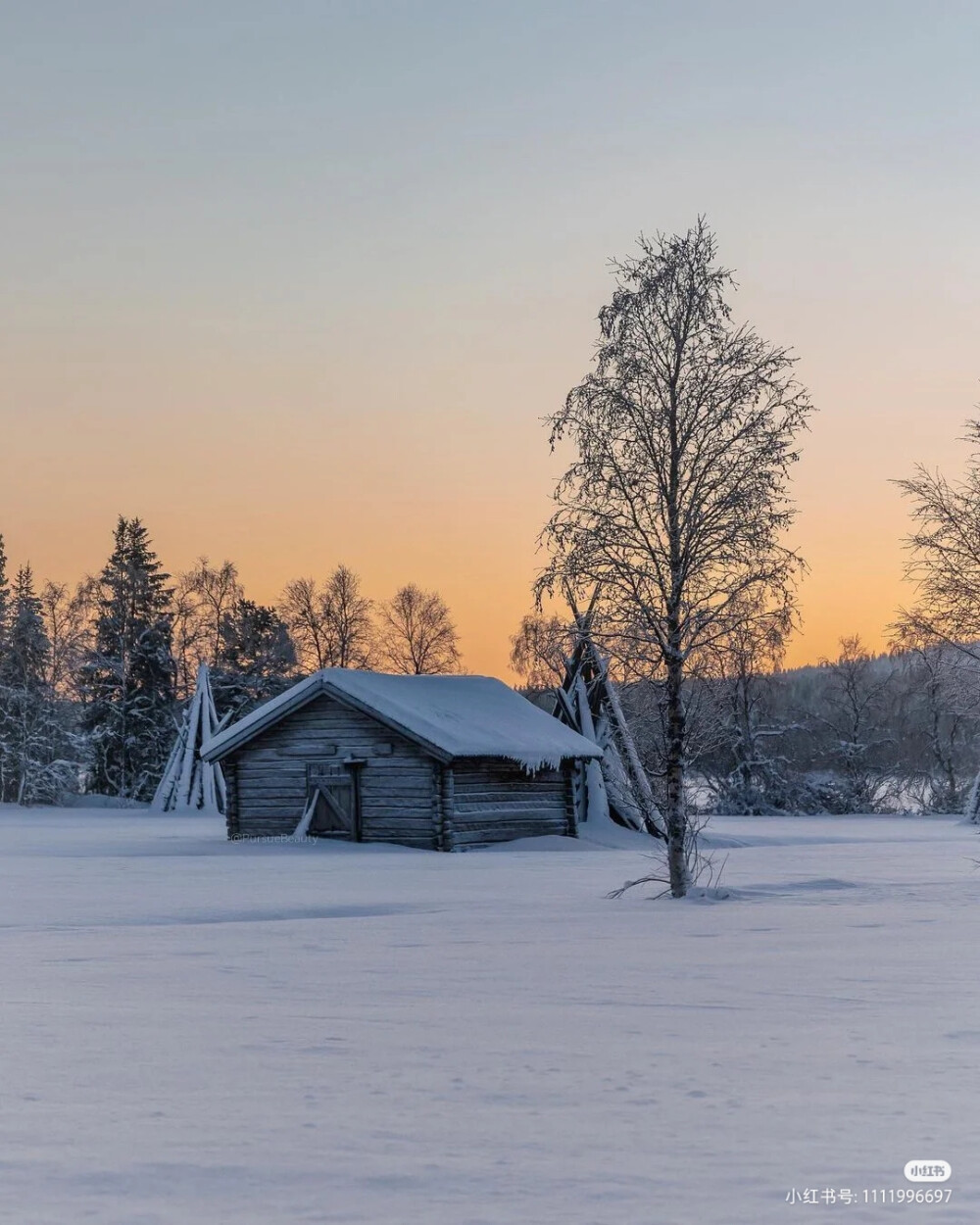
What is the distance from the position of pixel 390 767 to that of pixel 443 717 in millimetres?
1961

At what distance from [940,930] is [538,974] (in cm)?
529

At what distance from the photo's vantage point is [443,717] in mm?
34312

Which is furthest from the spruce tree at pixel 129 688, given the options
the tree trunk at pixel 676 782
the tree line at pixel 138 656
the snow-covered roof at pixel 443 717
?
the tree trunk at pixel 676 782

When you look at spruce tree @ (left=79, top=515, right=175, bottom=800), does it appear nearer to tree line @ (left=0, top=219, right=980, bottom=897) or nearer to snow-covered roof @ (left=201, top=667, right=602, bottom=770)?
tree line @ (left=0, top=219, right=980, bottom=897)

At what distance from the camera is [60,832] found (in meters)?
41.3

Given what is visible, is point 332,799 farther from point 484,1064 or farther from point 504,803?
point 484,1064

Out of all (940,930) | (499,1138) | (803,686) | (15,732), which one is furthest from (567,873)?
(803,686)

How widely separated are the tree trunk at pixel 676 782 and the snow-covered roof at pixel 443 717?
485 inches

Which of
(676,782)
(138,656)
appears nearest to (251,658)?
(138,656)

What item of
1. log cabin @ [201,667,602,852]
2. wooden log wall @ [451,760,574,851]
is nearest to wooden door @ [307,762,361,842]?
log cabin @ [201,667,602,852]

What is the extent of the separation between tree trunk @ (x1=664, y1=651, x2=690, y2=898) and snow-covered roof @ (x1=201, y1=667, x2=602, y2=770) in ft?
40.4

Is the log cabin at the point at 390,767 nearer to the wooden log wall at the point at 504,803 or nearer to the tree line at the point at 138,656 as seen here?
the wooden log wall at the point at 504,803

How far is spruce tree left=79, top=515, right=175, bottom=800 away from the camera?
6350 centimetres

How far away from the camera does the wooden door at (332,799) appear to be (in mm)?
33500
